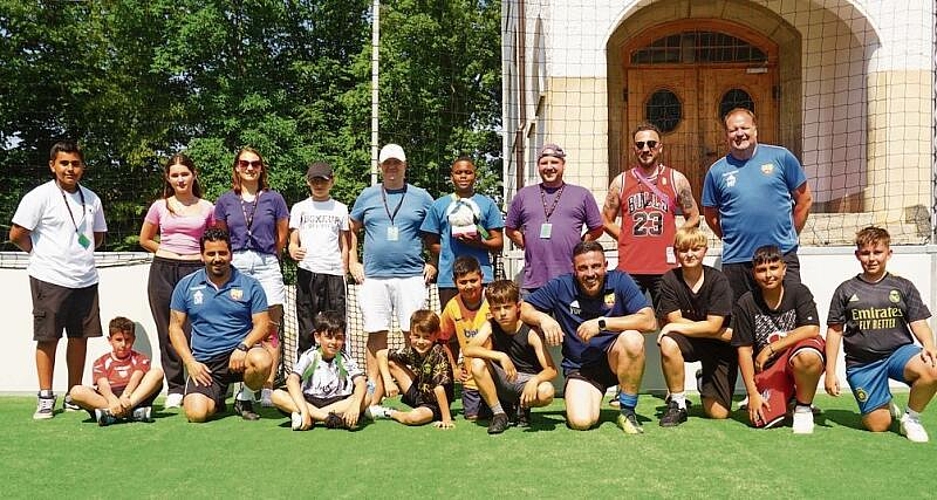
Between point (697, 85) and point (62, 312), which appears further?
point (697, 85)

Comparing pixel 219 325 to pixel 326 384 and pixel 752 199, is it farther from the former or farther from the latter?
pixel 752 199

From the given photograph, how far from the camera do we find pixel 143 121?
2189cm

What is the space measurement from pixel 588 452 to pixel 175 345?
271 cm

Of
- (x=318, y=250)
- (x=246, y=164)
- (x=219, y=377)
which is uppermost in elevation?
(x=246, y=164)

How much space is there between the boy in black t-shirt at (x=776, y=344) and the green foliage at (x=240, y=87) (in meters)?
13.8

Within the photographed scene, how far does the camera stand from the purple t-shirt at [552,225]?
560 cm

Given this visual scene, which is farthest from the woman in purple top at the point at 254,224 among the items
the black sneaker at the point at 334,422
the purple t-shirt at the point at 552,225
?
the purple t-shirt at the point at 552,225

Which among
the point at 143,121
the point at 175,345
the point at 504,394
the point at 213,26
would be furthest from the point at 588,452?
the point at 213,26

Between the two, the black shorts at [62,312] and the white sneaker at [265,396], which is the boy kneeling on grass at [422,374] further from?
the black shorts at [62,312]

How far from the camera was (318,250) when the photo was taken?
20.0 feet

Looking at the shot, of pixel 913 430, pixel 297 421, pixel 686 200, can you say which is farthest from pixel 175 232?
pixel 913 430

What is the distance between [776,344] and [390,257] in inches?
97.3

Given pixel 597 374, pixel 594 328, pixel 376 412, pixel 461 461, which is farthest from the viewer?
pixel 376 412

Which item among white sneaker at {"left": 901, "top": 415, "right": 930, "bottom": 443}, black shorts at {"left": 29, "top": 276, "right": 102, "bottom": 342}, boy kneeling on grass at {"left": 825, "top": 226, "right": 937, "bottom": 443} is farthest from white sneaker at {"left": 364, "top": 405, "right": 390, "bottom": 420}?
white sneaker at {"left": 901, "top": 415, "right": 930, "bottom": 443}
